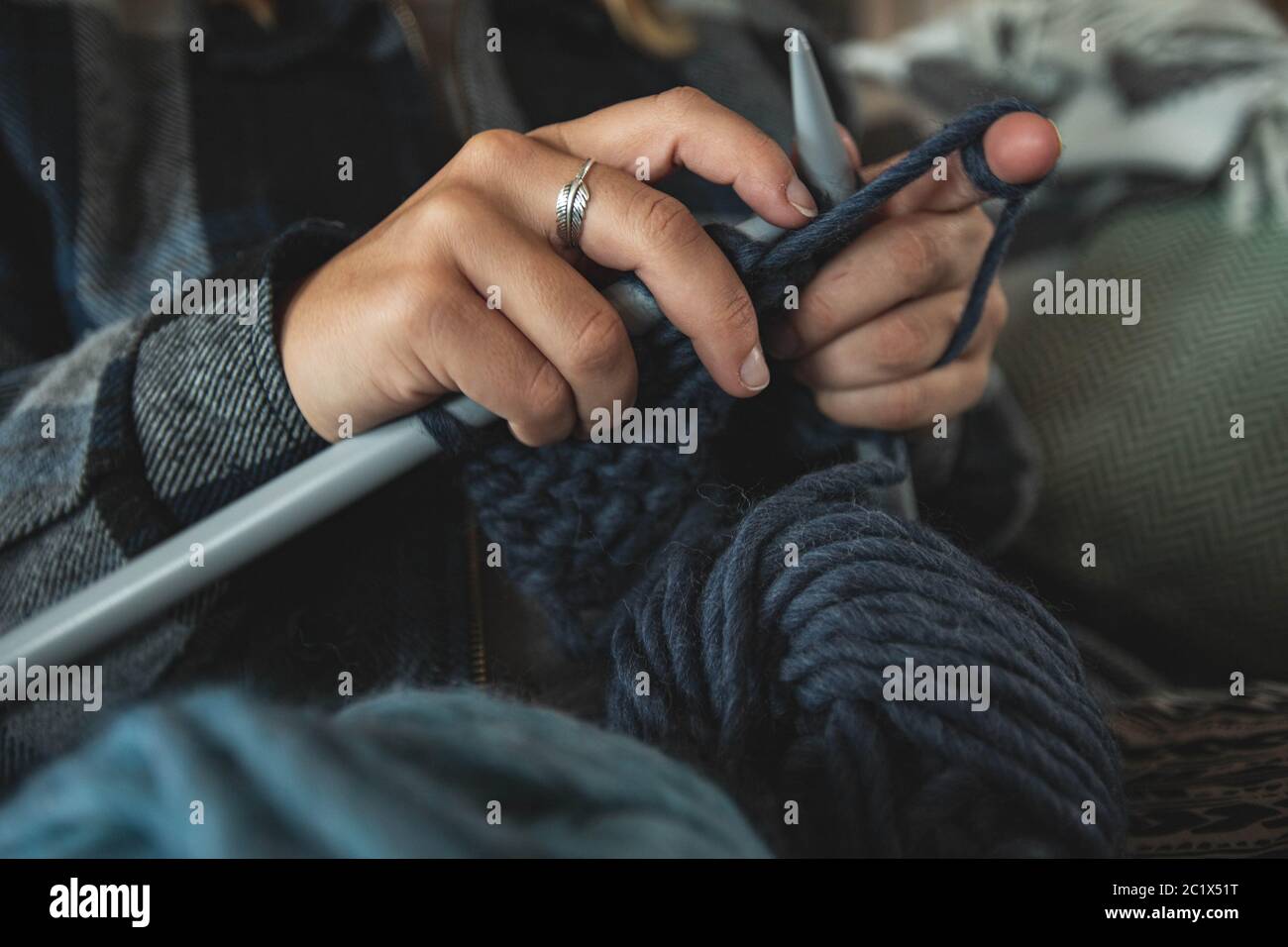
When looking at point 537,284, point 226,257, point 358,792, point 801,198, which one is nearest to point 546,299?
point 537,284

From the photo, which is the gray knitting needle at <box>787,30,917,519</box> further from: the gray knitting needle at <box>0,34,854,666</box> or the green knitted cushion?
the green knitted cushion

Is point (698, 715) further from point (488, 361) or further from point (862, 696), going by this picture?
point (488, 361)

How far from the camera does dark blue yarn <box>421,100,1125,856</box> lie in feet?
1.05

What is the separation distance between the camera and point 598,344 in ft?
1.25

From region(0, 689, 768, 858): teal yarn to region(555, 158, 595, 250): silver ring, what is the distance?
21cm

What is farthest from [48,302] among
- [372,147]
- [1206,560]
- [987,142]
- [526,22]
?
[1206,560]

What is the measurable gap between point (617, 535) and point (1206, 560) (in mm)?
415

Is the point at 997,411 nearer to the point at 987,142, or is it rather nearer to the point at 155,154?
the point at 987,142

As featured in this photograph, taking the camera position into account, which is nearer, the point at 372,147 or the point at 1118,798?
the point at 1118,798

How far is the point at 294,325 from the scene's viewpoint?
438 mm

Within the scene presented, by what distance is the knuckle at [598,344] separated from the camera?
1.25 feet
